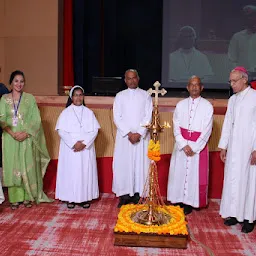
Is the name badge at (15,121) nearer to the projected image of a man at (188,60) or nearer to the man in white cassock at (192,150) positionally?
the man in white cassock at (192,150)

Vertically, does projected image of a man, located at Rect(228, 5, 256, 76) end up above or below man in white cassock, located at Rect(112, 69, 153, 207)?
above

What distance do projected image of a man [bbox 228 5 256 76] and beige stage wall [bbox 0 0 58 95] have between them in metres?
3.89

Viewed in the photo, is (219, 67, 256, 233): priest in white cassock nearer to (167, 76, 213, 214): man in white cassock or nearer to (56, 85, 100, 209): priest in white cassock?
(167, 76, 213, 214): man in white cassock

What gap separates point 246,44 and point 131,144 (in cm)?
463

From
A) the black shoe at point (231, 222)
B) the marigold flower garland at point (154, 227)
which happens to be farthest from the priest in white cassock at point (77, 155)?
the black shoe at point (231, 222)

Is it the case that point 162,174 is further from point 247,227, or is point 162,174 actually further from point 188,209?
point 247,227

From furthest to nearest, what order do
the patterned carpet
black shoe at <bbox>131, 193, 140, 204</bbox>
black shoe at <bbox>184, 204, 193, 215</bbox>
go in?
black shoe at <bbox>131, 193, 140, 204</bbox>
black shoe at <bbox>184, 204, 193, 215</bbox>
the patterned carpet

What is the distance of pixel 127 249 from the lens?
4.07 m

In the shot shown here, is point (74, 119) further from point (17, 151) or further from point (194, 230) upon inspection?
point (194, 230)

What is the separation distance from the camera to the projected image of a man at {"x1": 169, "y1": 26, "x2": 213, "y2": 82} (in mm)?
9023

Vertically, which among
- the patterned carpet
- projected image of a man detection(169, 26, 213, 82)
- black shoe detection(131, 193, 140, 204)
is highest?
projected image of a man detection(169, 26, 213, 82)

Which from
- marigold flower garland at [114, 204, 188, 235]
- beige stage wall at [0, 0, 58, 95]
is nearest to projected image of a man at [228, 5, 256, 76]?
beige stage wall at [0, 0, 58, 95]

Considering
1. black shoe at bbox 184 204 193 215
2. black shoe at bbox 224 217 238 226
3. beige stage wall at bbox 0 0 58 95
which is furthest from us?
beige stage wall at bbox 0 0 58 95

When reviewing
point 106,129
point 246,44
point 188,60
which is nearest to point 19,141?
point 106,129
